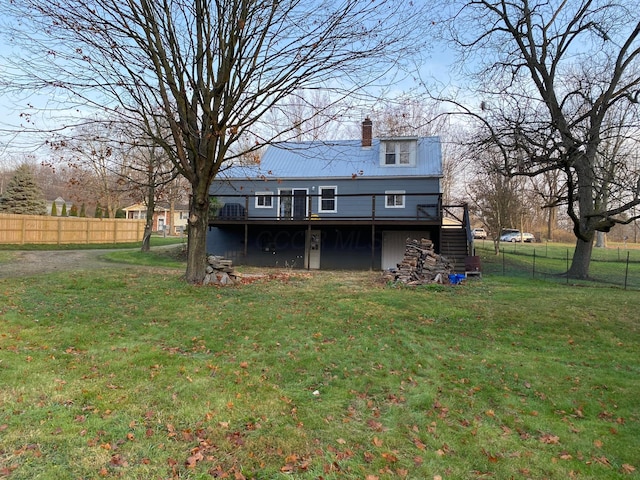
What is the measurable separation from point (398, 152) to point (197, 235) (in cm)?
1124

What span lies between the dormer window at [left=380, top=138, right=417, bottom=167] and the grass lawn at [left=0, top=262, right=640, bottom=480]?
11.0m

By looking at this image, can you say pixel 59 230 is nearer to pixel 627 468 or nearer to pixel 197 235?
pixel 197 235

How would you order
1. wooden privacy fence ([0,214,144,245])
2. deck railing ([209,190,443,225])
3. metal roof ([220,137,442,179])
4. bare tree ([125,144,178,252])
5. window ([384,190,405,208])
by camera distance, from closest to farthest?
bare tree ([125,144,178,252]) < deck railing ([209,190,443,225]) < window ([384,190,405,208]) < metal roof ([220,137,442,179]) < wooden privacy fence ([0,214,144,245])

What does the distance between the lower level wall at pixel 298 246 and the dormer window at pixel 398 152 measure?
10.1 feet

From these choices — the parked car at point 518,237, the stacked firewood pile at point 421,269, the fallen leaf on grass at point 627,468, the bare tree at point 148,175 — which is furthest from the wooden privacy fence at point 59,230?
the parked car at point 518,237

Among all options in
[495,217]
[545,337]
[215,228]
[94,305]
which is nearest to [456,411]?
[545,337]

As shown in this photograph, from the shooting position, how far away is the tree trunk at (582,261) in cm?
1395

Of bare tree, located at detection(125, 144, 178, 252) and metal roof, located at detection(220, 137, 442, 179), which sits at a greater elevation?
metal roof, located at detection(220, 137, 442, 179)

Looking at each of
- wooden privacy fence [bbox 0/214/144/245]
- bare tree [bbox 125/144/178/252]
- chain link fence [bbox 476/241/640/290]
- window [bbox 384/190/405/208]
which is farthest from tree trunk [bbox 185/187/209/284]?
wooden privacy fence [bbox 0/214/144/245]

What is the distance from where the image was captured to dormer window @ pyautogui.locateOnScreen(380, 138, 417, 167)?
58.7 ft

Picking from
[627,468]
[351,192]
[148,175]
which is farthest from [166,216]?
[627,468]

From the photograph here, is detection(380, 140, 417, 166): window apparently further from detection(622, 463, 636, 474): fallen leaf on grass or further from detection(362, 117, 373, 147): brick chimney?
detection(622, 463, 636, 474): fallen leaf on grass

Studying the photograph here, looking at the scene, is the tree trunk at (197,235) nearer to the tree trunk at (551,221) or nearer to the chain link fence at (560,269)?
the chain link fence at (560,269)

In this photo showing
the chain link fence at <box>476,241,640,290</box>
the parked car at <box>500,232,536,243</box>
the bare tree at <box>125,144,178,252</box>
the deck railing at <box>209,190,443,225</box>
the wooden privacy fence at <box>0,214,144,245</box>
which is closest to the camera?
the bare tree at <box>125,144,178,252</box>
